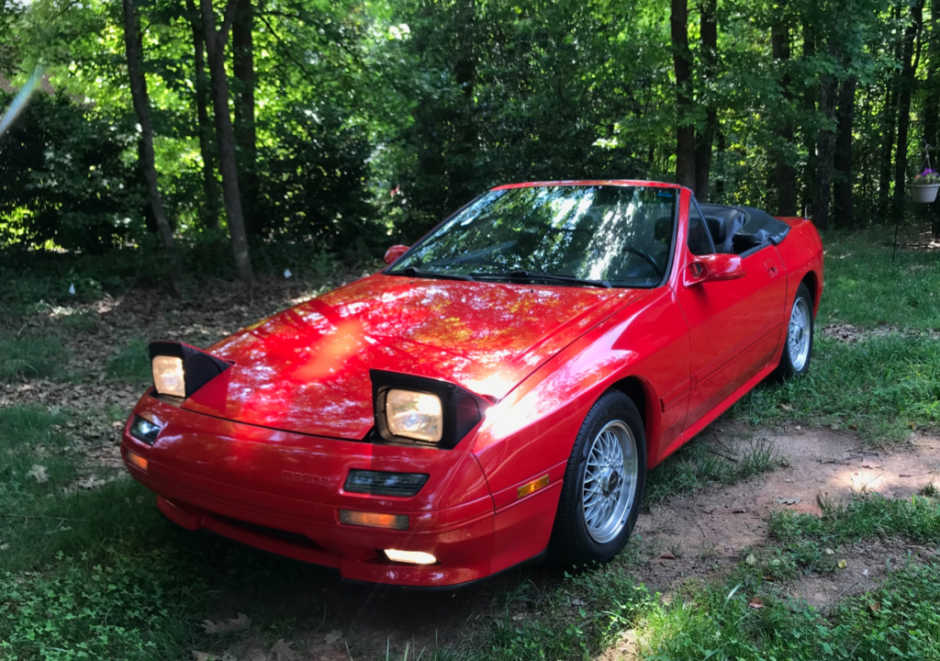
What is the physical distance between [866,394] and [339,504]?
3.86 meters

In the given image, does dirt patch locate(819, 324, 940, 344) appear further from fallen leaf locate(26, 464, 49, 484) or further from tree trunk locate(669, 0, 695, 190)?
fallen leaf locate(26, 464, 49, 484)

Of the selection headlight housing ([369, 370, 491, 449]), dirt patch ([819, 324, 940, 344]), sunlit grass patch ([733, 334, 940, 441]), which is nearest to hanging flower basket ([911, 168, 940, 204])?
dirt patch ([819, 324, 940, 344])

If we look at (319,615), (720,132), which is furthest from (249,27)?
(319,615)

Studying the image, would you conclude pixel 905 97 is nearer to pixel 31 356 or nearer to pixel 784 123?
pixel 784 123

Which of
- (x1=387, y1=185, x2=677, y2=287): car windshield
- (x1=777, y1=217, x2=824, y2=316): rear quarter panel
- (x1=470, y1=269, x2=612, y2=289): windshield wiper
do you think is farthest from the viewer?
(x1=777, y1=217, x2=824, y2=316): rear quarter panel

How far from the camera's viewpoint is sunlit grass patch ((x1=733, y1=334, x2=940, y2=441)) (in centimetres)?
439

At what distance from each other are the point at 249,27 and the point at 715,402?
30.5 feet

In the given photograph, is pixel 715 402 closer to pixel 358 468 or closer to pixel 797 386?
pixel 797 386

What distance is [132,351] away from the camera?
654 centimetres

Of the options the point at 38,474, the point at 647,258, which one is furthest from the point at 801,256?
the point at 38,474

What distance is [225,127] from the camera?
899 centimetres

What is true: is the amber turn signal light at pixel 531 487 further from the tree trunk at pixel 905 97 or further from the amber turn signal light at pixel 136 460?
the tree trunk at pixel 905 97

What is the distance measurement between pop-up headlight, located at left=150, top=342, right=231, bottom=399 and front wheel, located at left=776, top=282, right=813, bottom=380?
11.8 feet

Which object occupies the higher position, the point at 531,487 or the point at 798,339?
the point at 531,487
